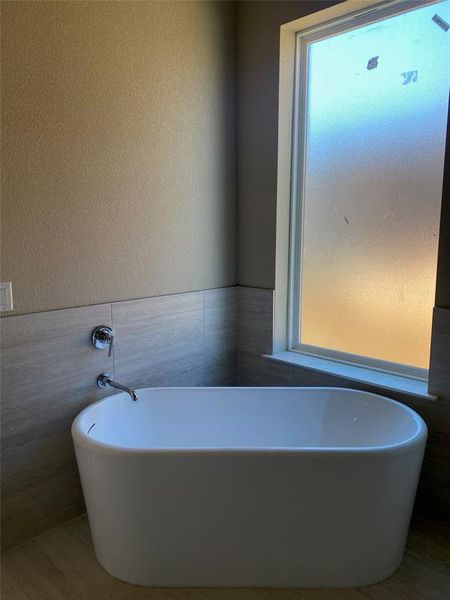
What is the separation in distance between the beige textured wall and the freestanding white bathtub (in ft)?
2.43

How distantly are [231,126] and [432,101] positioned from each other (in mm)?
1125

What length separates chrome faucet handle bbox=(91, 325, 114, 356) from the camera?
2271mm

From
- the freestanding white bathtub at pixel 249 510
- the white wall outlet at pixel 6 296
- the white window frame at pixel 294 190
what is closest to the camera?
the freestanding white bathtub at pixel 249 510

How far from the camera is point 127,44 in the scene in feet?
7.52

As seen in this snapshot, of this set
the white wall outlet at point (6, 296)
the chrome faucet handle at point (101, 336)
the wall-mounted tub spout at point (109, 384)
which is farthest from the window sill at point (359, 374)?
the white wall outlet at point (6, 296)

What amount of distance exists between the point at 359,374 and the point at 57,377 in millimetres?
1533

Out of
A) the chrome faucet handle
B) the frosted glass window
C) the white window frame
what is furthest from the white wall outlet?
the frosted glass window

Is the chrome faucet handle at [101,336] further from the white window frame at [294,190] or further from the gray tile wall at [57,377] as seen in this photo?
the white window frame at [294,190]

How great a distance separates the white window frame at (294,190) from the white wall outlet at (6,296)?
148 cm

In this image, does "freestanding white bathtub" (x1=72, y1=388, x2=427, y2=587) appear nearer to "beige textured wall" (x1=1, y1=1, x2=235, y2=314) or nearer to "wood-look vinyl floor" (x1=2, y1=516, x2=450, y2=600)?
"wood-look vinyl floor" (x1=2, y1=516, x2=450, y2=600)

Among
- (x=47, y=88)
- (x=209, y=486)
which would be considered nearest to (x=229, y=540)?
(x=209, y=486)

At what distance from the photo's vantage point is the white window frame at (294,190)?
2.55 m

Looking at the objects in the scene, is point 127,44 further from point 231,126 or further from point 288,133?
point 288,133

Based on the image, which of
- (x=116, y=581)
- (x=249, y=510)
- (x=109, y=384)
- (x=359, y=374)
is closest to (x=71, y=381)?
(x=109, y=384)
